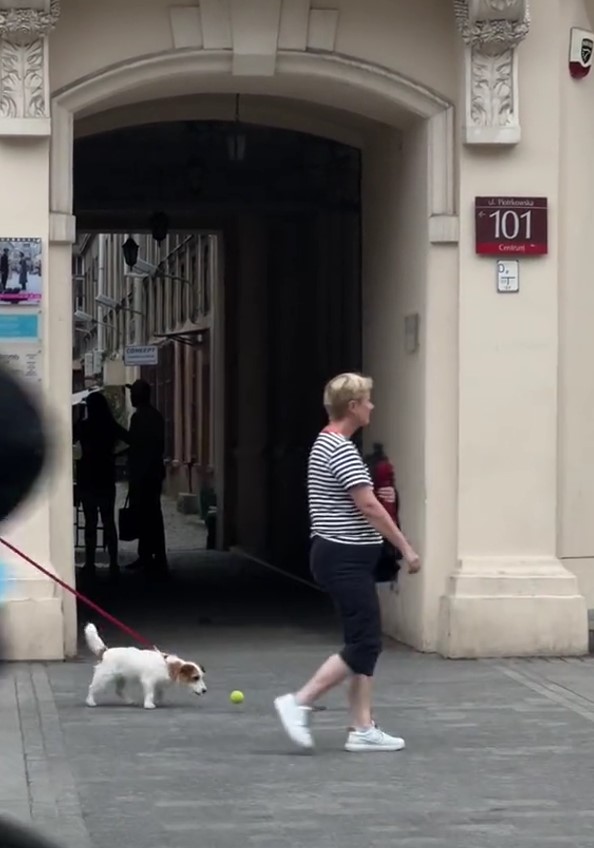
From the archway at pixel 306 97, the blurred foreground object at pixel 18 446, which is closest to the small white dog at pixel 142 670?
the archway at pixel 306 97

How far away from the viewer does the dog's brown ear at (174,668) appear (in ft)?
33.1

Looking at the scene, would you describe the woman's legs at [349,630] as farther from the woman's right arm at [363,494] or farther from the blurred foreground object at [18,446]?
the blurred foreground object at [18,446]

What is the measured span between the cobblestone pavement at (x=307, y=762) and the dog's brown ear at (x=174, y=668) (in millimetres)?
207

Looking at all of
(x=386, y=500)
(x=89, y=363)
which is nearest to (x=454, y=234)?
(x=386, y=500)

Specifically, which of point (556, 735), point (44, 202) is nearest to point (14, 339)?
point (44, 202)

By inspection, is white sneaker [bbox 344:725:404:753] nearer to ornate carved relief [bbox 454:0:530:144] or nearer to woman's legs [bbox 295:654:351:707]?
woman's legs [bbox 295:654:351:707]

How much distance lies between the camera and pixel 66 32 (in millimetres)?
12164

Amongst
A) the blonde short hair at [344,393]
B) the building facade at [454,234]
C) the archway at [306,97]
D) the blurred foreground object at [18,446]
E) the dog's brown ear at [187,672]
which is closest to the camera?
the blurred foreground object at [18,446]

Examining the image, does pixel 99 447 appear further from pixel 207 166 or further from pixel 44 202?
pixel 44 202

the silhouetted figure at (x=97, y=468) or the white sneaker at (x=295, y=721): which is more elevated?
the silhouetted figure at (x=97, y=468)

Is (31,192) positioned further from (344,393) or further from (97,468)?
(97,468)

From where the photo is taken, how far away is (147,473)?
19438mm

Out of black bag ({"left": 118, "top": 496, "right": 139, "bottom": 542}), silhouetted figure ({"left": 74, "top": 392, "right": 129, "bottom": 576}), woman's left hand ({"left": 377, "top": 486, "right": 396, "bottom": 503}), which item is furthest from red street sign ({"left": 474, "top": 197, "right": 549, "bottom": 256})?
black bag ({"left": 118, "top": 496, "right": 139, "bottom": 542})

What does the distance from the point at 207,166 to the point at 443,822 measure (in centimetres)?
1075
